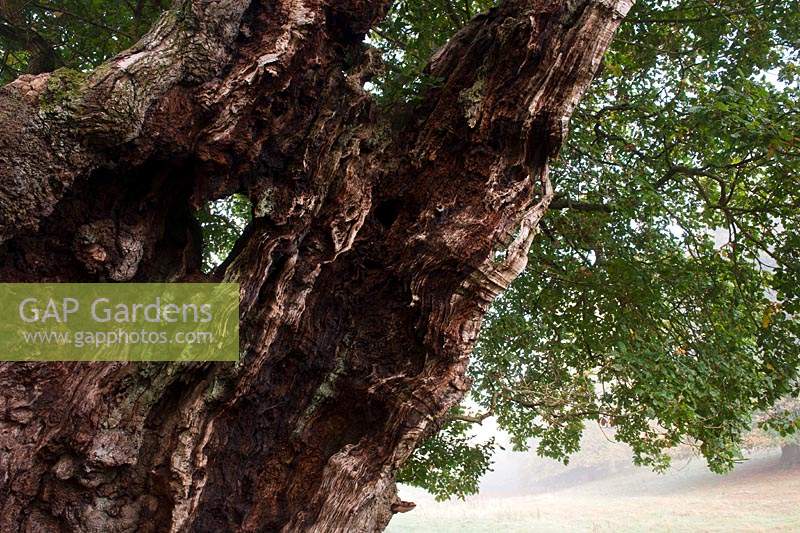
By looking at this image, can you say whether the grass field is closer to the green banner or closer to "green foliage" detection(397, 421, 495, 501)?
"green foliage" detection(397, 421, 495, 501)

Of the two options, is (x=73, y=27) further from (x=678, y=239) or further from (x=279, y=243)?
(x=678, y=239)

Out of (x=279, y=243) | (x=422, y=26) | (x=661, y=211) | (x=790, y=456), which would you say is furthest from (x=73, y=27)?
(x=790, y=456)

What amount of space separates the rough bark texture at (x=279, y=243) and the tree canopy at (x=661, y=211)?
40.0 inches

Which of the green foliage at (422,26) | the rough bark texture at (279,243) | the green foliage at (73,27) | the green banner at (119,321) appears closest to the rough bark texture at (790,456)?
the green foliage at (422,26)

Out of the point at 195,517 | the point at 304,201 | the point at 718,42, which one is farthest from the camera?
the point at 718,42

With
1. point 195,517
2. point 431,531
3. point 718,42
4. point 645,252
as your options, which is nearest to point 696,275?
point 645,252

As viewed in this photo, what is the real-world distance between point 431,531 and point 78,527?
18.4 metres

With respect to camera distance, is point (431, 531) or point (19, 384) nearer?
point (19, 384)

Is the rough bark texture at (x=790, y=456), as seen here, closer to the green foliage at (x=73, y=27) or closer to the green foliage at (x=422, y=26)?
the green foliage at (x=422, y=26)

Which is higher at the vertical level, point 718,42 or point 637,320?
point 718,42

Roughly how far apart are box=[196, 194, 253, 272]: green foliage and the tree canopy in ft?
0.10

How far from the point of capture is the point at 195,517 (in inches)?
108

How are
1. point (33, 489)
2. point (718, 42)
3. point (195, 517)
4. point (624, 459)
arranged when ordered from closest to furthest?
point (33, 489), point (195, 517), point (718, 42), point (624, 459)

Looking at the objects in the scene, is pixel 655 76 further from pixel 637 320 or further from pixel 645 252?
pixel 637 320
